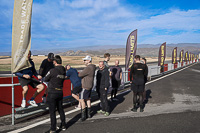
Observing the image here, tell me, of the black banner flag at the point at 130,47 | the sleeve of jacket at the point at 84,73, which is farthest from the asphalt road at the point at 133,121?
the black banner flag at the point at 130,47

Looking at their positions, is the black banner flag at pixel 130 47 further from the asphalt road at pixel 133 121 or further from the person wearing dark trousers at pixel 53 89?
the person wearing dark trousers at pixel 53 89

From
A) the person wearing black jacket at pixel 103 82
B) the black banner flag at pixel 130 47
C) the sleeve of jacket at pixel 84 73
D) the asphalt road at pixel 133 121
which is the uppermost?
the black banner flag at pixel 130 47

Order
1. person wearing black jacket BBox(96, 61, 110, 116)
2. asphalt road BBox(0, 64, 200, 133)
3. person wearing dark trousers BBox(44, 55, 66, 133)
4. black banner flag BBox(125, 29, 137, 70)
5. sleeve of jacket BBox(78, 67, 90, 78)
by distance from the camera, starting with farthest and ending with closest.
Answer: black banner flag BBox(125, 29, 137, 70) → person wearing black jacket BBox(96, 61, 110, 116) → sleeve of jacket BBox(78, 67, 90, 78) → asphalt road BBox(0, 64, 200, 133) → person wearing dark trousers BBox(44, 55, 66, 133)

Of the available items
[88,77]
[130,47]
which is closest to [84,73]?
[88,77]

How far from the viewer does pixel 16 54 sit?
15.8ft

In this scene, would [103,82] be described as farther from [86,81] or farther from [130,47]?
[130,47]

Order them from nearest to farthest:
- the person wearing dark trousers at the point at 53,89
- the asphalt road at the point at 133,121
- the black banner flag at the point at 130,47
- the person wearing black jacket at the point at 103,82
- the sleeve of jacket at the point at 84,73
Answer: the person wearing dark trousers at the point at 53,89 < the asphalt road at the point at 133,121 < the sleeve of jacket at the point at 84,73 < the person wearing black jacket at the point at 103,82 < the black banner flag at the point at 130,47

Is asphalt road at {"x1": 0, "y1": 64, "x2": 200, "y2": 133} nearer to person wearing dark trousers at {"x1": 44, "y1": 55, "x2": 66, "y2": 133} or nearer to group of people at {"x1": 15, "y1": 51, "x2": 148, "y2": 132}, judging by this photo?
group of people at {"x1": 15, "y1": 51, "x2": 148, "y2": 132}

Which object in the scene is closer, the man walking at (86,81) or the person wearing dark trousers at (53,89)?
the person wearing dark trousers at (53,89)

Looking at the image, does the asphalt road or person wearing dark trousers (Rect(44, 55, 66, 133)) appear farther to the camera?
the asphalt road

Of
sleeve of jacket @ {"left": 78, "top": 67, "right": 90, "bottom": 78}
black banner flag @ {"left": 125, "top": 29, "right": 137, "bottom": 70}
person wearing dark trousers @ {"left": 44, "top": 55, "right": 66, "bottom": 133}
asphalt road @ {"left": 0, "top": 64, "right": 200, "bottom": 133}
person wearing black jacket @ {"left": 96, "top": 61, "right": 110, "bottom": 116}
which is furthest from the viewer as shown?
black banner flag @ {"left": 125, "top": 29, "right": 137, "bottom": 70}

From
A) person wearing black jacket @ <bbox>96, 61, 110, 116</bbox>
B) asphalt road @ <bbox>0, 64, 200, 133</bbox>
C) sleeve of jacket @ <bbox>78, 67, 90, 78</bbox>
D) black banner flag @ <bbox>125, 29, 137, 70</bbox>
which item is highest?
black banner flag @ <bbox>125, 29, 137, 70</bbox>

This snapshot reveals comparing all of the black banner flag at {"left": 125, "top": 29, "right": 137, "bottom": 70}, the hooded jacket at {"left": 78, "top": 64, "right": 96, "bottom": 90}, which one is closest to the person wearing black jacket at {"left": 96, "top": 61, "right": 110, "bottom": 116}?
the hooded jacket at {"left": 78, "top": 64, "right": 96, "bottom": 90}

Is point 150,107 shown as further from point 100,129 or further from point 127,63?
point 127,63
